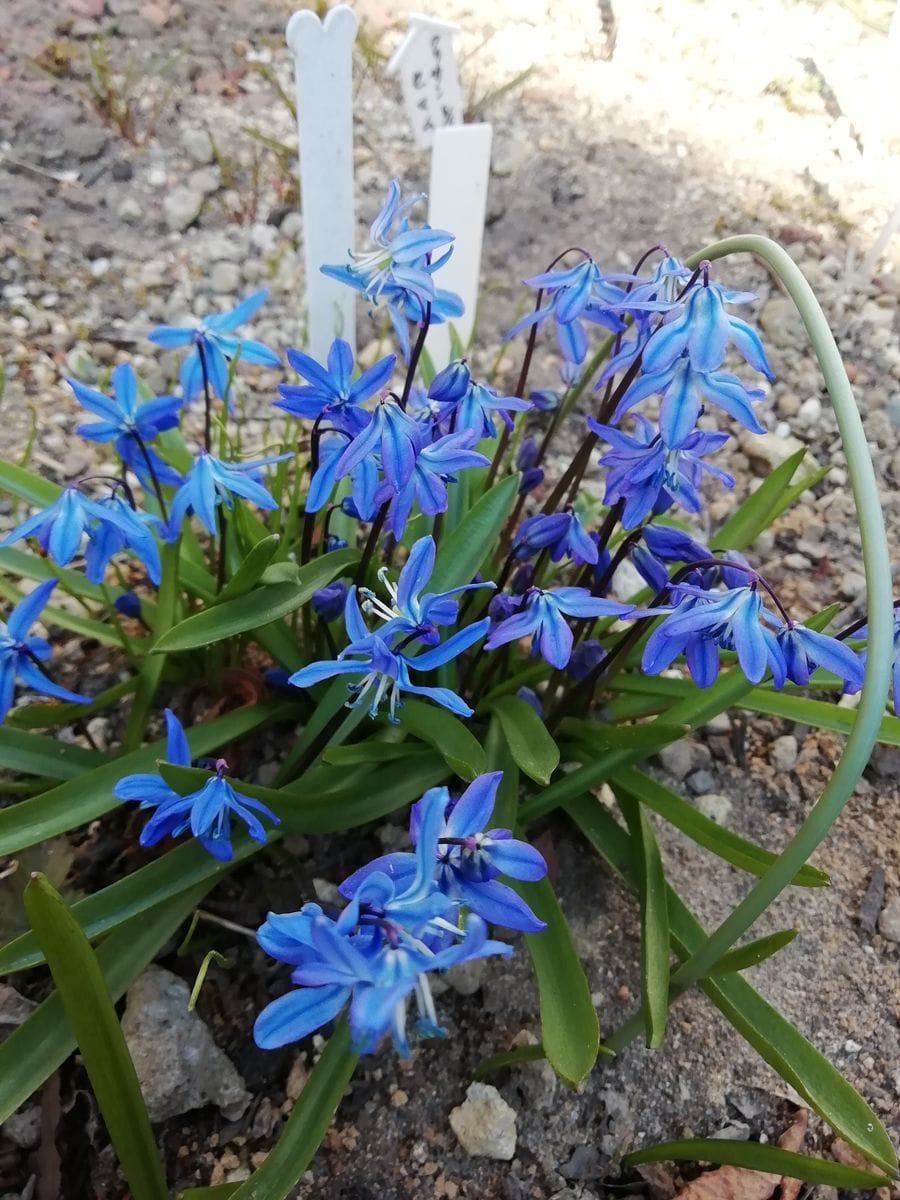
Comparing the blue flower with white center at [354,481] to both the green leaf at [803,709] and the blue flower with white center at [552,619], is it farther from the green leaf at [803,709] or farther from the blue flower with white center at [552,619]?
the green leaf at [803,709]

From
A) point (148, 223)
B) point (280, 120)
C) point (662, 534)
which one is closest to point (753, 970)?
point (662, 534)

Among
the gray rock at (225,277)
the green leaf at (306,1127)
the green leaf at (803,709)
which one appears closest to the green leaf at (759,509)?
the green leaf at (803,709)

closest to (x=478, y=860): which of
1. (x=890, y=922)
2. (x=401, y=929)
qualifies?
(x=401, y=929)

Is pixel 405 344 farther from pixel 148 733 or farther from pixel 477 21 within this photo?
pixel 477 21

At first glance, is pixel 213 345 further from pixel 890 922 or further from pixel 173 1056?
pixel 890 922

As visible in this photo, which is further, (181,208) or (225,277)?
(181,208)

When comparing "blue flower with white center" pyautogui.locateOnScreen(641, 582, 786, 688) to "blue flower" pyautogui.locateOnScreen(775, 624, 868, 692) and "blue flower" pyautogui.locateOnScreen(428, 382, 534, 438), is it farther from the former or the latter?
"blue flower" pyautogui.locateOnScreen(428, 382, 534, 438)

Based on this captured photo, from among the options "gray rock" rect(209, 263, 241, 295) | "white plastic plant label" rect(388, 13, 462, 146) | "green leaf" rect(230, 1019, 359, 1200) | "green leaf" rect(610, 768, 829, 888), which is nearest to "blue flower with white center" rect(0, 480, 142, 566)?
"green leaf" rect(230, 1019, 359, 1200)
